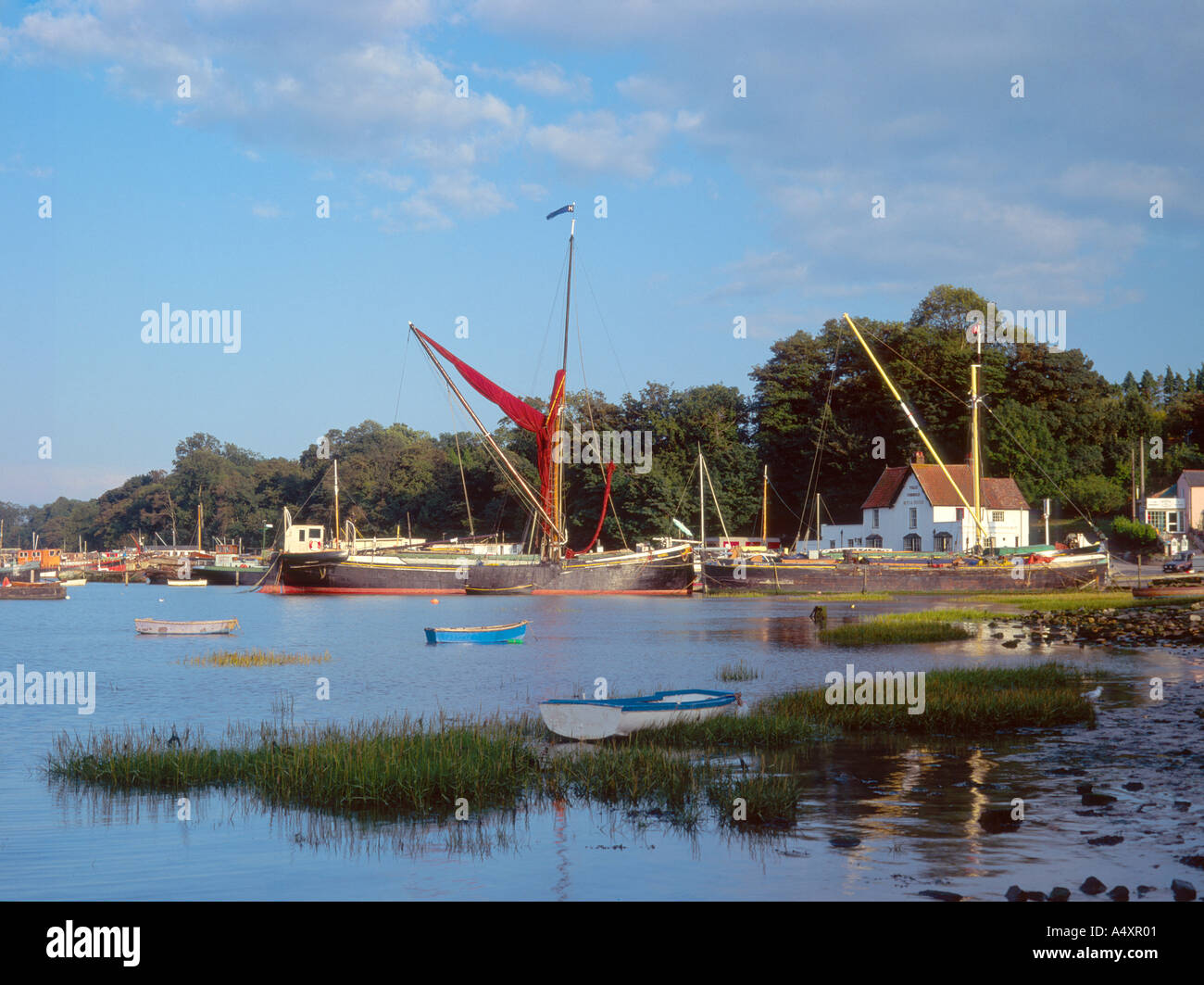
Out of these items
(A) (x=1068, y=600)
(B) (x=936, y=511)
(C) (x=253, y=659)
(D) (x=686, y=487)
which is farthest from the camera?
(D) (x=686, y=487)

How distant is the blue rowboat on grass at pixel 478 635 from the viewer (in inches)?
1791

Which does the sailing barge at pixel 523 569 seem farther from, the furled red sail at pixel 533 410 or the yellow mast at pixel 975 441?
the yellow mast at pixel 975 441

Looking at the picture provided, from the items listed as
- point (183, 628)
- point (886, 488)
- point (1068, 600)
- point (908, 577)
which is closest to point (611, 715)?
point (183, 628)

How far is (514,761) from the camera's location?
1733 cm

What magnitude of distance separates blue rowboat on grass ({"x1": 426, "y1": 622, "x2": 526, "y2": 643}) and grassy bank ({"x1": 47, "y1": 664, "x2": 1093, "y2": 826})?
76.2 ft

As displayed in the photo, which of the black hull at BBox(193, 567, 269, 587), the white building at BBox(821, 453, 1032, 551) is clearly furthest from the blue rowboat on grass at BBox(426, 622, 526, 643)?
the black hull at BBox(193, 567, 269, 587)

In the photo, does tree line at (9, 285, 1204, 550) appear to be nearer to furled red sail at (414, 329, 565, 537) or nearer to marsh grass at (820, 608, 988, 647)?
furled red sail at (414, 329, 565, 537)

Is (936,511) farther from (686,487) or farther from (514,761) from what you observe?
(514,761)

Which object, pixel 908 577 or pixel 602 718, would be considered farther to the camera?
pixel 908 577

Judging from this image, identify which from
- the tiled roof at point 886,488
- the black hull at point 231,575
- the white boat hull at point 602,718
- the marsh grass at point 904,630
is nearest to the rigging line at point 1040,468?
the tiled roof at point 886,488

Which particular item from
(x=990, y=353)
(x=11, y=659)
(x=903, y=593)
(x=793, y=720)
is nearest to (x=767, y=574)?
(x=903, y=593)

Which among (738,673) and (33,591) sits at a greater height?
(738,673)

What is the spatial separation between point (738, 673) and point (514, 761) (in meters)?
14.9

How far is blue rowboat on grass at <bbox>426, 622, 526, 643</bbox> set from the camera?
45.5m
